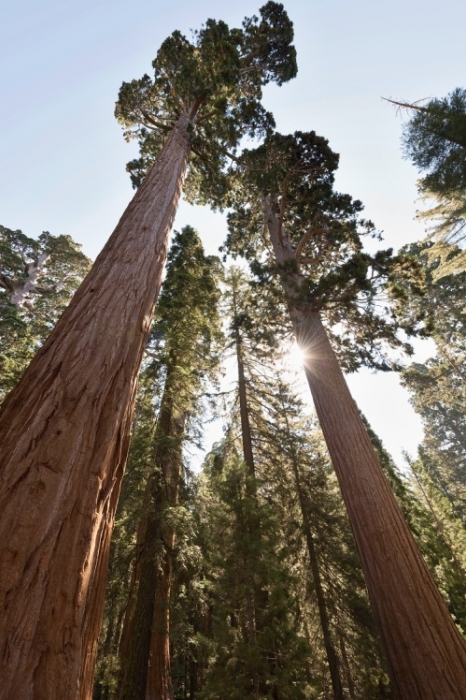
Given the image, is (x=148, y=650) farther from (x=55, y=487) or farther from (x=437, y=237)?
(x=437, y=237)

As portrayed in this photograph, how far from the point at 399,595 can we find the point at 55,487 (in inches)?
169

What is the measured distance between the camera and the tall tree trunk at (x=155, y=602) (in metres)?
5.51

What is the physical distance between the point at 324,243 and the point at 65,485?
9.19m

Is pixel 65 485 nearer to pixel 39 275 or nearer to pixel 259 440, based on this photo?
pixel 259 440

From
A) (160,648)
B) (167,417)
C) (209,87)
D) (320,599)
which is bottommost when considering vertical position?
(160,648)

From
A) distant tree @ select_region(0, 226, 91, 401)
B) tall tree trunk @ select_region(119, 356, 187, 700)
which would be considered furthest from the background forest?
distant tree @ select_region(0, 226, 91, 401)

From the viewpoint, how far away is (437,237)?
33.6ft

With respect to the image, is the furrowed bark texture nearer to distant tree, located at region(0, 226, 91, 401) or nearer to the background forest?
the background forest

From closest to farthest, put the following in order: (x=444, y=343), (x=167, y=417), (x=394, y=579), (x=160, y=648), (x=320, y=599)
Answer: (x=394, y=579) → (x=160, y=648) → (x=167, y=417) → (x=320, y=599) → (x=444, y=343)

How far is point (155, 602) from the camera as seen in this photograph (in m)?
6.15

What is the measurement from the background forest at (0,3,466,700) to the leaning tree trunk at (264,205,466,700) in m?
0.40

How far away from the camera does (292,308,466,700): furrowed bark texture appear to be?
3279 mm

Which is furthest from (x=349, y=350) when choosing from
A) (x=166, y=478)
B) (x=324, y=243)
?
(x=166, y=478)

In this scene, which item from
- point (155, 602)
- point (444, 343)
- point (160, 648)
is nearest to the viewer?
point (160, 648)
